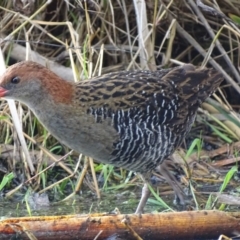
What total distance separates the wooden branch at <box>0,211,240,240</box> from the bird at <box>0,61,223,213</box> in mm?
699

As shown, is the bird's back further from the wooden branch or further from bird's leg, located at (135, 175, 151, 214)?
the wooden branch

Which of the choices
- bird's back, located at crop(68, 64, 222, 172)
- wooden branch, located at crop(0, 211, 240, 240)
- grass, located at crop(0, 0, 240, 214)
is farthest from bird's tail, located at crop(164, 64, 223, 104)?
wooden branch, located at crop(0, 211, 240, 240)

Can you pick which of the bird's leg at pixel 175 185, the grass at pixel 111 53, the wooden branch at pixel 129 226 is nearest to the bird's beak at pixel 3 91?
the grass at pixel 111 53

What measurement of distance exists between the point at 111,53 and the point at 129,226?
7.97 feet

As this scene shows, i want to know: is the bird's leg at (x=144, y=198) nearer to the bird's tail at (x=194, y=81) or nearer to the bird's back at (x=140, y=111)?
the bird's back at (x=140, y=111)

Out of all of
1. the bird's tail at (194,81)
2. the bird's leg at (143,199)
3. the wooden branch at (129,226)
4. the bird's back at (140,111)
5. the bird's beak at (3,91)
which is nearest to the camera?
the wooden branch at (129,226)

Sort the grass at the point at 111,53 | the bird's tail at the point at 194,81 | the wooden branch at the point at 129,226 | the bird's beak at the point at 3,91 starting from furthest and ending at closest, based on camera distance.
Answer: the grass at the point at 111,53 → the bird's tail at the point at 194,81 → the bird's beak at the point at 3,91 → the wooden branch at the point at 129,226

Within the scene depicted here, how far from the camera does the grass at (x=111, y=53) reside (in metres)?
5.32

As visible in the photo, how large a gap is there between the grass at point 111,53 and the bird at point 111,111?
52 cm

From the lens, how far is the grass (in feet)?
17.4

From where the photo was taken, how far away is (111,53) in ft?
19.8

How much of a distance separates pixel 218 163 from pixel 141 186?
0.59 metres

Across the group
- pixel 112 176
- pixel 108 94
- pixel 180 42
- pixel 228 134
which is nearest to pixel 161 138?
pixel 108 94

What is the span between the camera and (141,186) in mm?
5305
